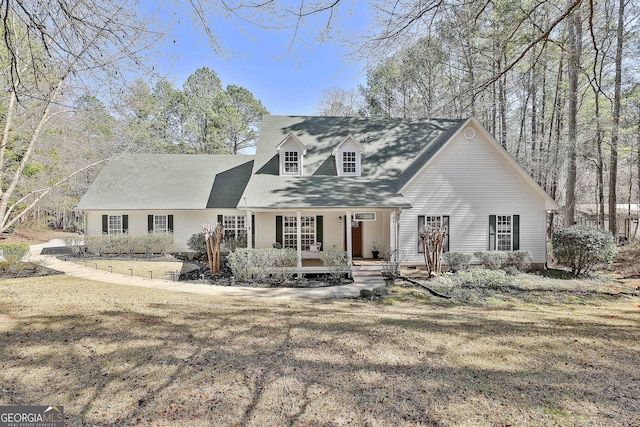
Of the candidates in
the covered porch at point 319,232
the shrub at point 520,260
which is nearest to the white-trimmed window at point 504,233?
the shrub at point 520,260

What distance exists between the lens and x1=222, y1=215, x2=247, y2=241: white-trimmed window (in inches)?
677

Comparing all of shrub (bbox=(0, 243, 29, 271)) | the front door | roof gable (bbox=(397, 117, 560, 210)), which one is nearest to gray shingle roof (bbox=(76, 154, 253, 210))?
shrub (bbox=(0, 243, 29, 271))

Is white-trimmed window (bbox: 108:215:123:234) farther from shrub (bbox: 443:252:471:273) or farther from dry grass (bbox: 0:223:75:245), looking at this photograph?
shrub (bbox: 443:252:471:273)

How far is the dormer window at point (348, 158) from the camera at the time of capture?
1478 cm

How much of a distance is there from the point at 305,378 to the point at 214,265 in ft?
32.4

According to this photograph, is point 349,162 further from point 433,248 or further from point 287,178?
point 433,248

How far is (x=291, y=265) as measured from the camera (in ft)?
38.5

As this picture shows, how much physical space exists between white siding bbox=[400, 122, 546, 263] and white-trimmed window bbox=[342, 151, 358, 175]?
3.15 metres

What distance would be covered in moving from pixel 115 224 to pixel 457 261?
1799cm

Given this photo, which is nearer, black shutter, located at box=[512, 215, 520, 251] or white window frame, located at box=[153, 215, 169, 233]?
black shutter, located at box=[512, 215, 520, 251]

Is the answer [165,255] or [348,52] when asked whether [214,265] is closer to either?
[165,255]

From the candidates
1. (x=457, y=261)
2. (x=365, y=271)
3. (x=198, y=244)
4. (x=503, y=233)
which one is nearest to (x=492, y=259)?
(x=457, y=261)

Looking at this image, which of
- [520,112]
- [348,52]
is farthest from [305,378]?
[520,112]

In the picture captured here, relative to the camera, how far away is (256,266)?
36.6ft
